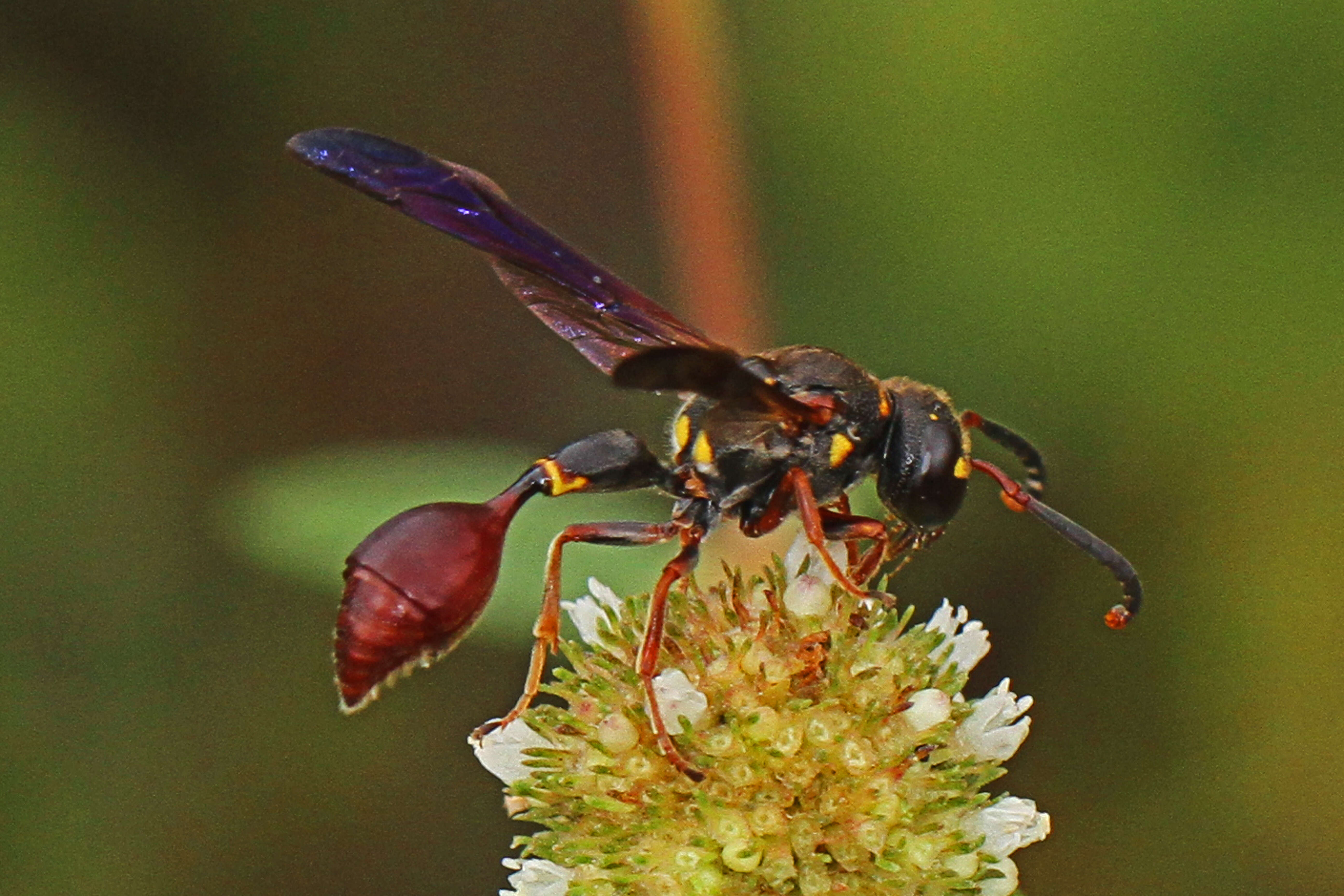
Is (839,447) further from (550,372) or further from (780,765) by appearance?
(550,372)

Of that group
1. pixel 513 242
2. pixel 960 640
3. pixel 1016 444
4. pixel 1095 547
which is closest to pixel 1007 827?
pixel 960 640

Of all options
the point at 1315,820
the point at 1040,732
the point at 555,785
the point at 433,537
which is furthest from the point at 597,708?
the point at 1315,820

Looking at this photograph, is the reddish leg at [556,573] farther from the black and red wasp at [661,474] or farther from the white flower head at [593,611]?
the white flower head at [593,611]

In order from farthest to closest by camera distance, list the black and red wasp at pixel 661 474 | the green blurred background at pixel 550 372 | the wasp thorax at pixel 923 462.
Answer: the green blurred background at pixel 550 372
the wasp thorax at pixel 923 462
the black and red wasp at pixel 661 474

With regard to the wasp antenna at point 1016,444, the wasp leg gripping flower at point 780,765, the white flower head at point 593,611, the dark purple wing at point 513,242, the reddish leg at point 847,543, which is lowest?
the wasp leg gripping flower at point 780,765

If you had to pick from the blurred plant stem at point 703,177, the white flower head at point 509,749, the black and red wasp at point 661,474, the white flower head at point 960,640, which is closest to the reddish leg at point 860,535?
the black and red wasp at point 661,474

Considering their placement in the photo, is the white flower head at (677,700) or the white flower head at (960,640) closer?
the white flower head at (677,700)
